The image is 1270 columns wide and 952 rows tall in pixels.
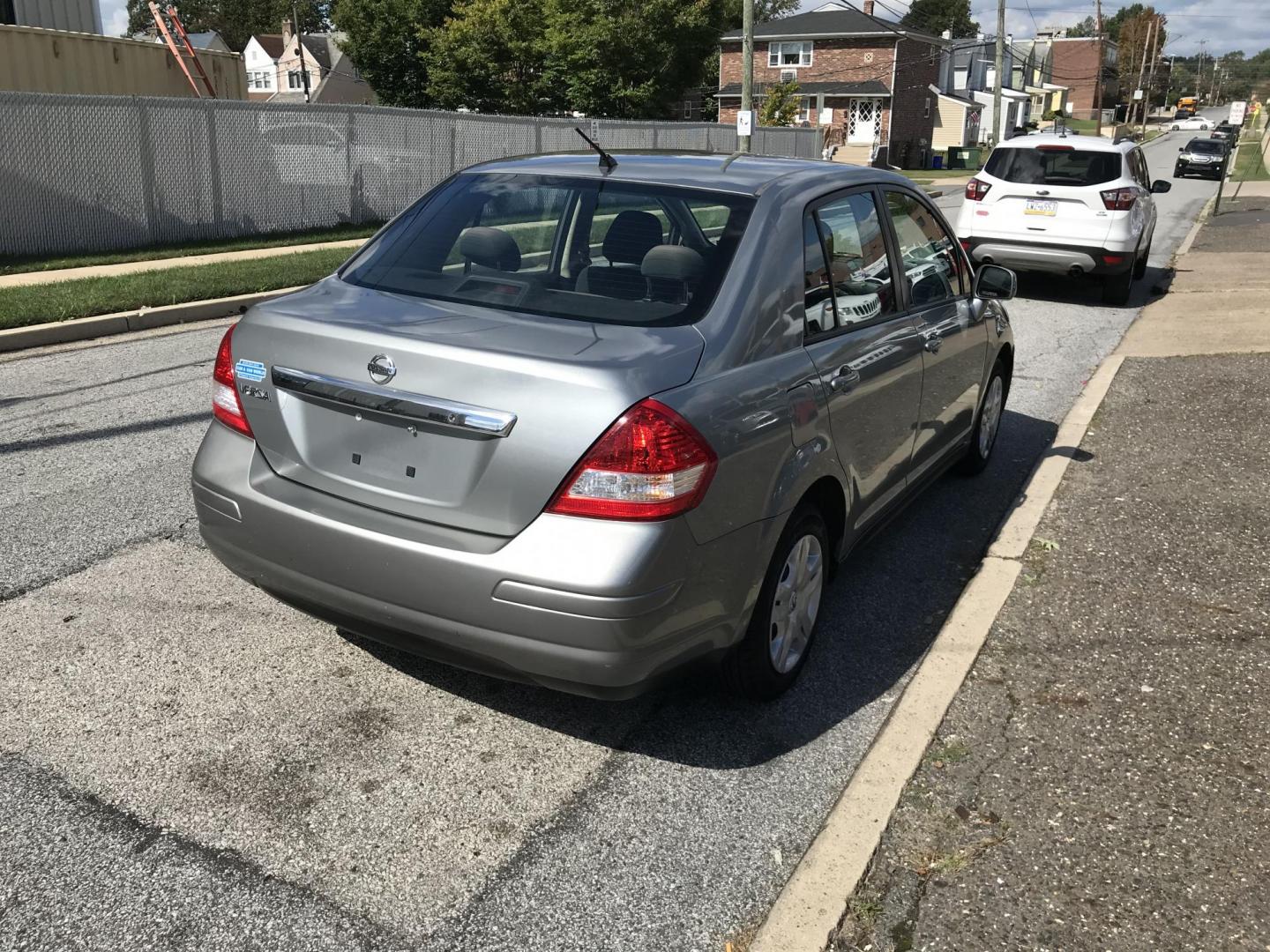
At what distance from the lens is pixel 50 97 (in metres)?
13.9

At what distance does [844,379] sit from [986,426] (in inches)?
110

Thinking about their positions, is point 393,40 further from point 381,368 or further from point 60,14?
point 381,368

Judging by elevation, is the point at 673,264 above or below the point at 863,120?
below

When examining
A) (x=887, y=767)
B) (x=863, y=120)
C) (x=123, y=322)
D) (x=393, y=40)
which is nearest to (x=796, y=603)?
(x=887, y=767)

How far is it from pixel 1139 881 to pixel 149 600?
3.51 m

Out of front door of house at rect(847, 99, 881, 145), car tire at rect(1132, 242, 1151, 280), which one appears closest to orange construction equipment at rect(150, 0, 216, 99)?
car tire at rect(1132, 242, 1151, 280)

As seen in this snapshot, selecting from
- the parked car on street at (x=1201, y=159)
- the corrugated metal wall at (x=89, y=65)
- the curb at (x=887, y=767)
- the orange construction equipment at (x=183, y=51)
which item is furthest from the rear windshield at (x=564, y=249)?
the parked car on street at (x=1201, y=159)

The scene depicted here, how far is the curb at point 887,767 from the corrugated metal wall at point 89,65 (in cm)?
1609

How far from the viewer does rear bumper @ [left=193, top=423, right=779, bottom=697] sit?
300 cm

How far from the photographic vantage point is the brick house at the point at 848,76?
57.3m

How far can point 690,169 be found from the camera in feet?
13.6

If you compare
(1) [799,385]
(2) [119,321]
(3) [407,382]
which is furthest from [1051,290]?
(3) [407,382]

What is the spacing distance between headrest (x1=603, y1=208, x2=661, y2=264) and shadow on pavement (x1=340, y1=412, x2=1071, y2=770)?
4.46 feet

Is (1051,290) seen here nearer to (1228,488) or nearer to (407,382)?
(1228,488)
